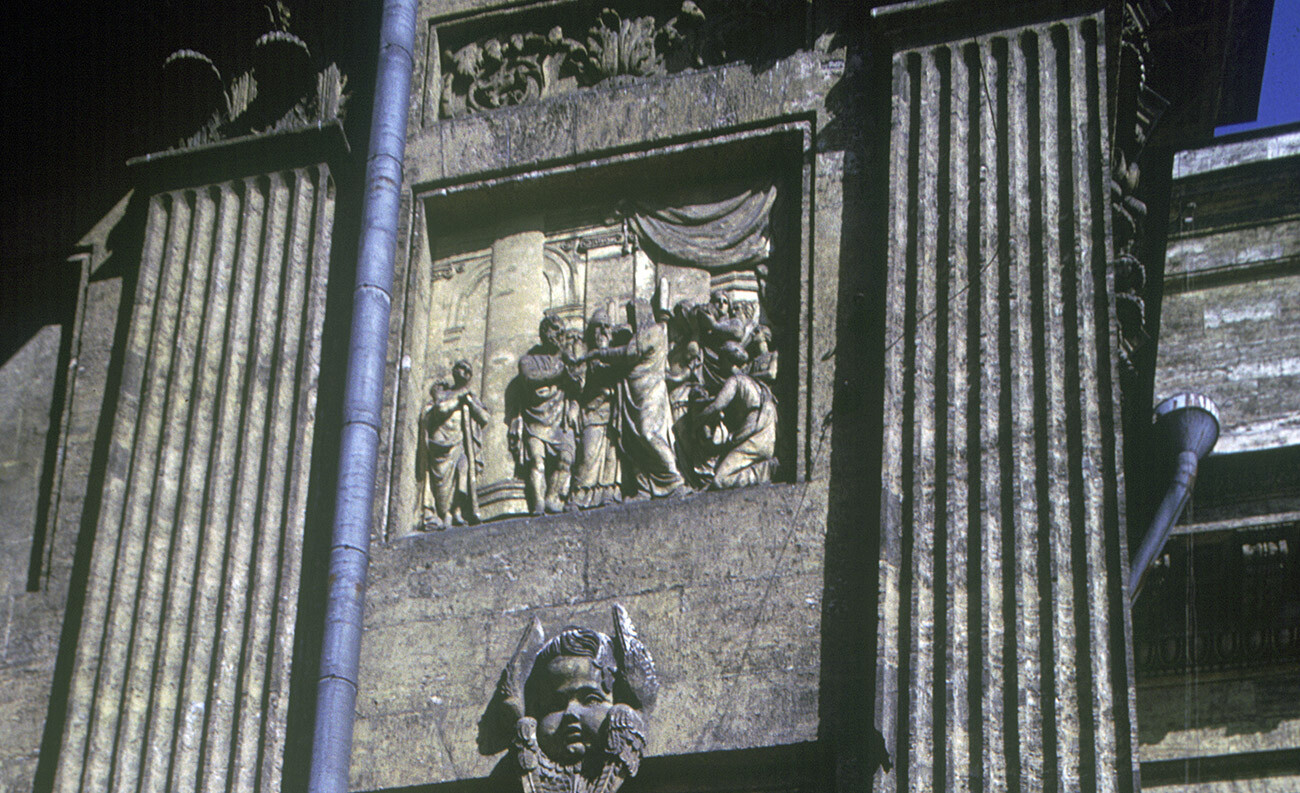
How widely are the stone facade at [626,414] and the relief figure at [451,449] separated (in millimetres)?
26

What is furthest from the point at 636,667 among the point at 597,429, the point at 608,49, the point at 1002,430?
the point at 608,49

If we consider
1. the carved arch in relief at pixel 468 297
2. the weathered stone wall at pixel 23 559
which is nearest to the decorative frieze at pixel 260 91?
the carved arch in relief at pixel 468 297

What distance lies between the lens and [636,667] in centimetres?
1017

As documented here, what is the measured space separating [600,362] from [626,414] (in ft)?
1.10

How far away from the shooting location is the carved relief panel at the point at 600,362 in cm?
1102

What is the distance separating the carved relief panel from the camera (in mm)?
11016

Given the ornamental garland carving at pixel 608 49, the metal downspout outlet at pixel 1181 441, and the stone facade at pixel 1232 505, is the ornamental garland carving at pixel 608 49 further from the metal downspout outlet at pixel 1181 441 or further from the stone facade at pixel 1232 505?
the stone facade at pixel 1232 505

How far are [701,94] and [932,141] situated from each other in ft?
4.71

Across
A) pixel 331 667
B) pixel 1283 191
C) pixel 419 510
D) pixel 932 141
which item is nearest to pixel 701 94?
pixel 932 141

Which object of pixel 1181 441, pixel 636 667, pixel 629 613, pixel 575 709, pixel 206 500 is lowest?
pixel 575 709

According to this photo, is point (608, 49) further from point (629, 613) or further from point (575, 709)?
point (575, 709)

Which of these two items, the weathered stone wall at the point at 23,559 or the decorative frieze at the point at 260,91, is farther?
the decorative frieze at the point at 260,91

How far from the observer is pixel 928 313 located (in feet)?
34.9

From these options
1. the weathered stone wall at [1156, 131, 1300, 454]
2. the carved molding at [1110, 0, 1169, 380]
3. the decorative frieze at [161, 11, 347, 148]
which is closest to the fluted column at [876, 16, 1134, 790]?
the carved molding at [1110, 0, 1169, 380]
